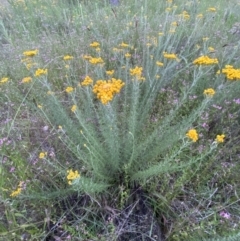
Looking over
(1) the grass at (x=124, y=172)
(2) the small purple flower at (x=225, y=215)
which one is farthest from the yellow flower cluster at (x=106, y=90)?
(2) the small purple flower at (x=225, y=215)

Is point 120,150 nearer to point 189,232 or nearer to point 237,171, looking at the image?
point 189,232

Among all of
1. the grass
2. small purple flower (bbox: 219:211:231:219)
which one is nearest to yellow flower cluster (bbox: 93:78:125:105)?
the grass

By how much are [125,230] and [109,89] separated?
69 centimetres

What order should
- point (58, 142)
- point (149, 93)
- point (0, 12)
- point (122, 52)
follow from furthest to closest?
point (0, 12) → point (122, 52) → point (149, 93) → point (58, 142)

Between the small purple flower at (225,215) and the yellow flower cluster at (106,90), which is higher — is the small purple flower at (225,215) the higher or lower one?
the lower one

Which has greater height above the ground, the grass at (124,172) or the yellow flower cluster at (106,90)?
the yellow flower cluster at (106,90)

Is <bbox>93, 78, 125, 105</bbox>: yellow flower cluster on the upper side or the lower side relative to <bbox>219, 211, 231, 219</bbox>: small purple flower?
upper

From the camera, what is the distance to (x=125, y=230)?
1.44 metres

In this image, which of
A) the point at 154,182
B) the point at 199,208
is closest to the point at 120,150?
the point at 154,182

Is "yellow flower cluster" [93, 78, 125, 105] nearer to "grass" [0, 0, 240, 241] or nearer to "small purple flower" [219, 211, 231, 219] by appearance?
"grass" [0, 0, 240, 241]

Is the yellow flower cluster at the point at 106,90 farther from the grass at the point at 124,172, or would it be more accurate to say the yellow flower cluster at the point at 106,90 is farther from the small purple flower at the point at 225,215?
the small purple flower at the point at 225,215

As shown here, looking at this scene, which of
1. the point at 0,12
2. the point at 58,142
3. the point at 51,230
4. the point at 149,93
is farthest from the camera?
the point at 0,12

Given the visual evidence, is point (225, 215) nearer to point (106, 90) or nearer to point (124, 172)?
point (124, 172)

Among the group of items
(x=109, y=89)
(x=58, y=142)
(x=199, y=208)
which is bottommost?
→ (x=199, y=208)
